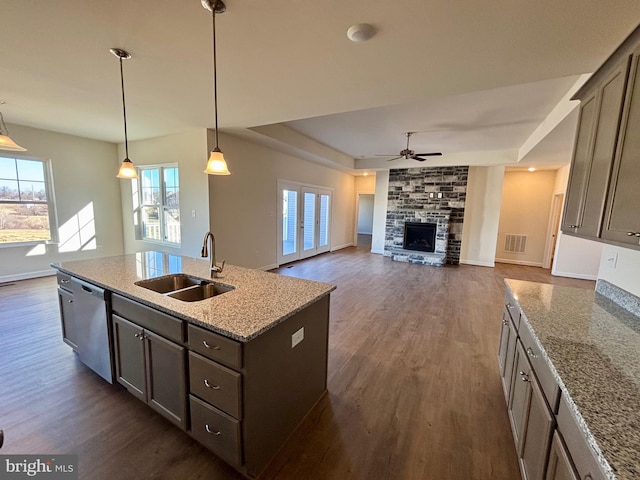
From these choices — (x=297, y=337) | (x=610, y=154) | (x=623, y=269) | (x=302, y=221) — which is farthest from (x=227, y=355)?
(x=302, y=221)

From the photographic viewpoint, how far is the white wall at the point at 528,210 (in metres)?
6.88

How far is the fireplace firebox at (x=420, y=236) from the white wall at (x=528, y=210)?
1949 mm

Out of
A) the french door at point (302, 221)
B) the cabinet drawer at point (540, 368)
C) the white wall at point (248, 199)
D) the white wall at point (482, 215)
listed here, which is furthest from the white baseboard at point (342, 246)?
the cabinet drawer at point (540, 368)

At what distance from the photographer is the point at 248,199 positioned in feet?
16.9

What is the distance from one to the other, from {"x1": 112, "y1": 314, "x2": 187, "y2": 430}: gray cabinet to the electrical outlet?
0.62m

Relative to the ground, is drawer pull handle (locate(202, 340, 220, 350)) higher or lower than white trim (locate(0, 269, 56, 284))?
higher

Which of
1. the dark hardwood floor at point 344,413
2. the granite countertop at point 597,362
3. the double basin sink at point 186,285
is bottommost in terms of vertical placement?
the dark hardwood floor at point 344,413

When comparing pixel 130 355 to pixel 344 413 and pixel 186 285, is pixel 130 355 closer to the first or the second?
pixel 186 285

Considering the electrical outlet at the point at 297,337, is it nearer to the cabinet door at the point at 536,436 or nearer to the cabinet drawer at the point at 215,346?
the cabinet drawer at the point at 215,346

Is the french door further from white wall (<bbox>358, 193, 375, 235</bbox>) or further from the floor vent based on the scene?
white wall (<bbox>358, 193, 375, 235</bbox>)

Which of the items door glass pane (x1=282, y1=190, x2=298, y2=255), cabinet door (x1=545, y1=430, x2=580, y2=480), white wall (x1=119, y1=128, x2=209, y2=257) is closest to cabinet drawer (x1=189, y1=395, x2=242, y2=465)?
cabinet door (x1=545, y1=430, x2=580, y2=480)

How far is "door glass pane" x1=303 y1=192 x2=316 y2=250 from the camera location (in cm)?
709

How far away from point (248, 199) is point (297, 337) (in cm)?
393

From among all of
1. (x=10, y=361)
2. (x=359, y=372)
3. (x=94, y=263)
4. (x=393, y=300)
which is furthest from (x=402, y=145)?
(x=10, y=361)
